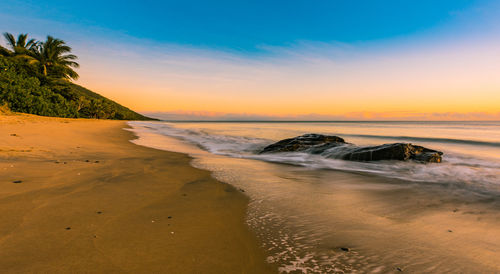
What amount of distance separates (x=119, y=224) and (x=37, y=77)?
40693mm

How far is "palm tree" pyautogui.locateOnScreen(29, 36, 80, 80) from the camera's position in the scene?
3256 cm

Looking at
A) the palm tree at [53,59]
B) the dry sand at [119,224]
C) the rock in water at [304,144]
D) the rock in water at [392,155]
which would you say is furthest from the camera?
the palm tree at [53,59]

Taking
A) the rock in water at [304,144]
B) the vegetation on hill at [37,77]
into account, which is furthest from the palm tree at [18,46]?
the rock in water at [304,144]

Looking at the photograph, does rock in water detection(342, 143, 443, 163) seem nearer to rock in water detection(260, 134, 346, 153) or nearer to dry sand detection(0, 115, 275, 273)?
rock in water detection(260, 134, 346, 153)

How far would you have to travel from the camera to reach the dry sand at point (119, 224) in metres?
1.56

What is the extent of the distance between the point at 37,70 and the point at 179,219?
141 ft

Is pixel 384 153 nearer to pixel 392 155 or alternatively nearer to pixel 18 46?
pixel 392 155

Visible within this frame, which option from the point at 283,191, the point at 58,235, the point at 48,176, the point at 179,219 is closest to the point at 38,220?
the point at 58,235

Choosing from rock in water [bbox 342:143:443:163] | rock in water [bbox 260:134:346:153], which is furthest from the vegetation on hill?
rock in water [bbox 342:143:443:163]

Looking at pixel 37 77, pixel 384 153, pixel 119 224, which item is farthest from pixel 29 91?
pixel 384 153

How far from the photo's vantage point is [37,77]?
30953 mm

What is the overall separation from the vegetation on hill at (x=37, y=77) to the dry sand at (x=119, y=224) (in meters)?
23.5

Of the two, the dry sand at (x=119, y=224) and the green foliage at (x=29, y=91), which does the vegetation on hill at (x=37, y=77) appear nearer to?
the green foliage at (x=29, y=91)

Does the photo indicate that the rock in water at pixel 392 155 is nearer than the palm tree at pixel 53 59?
Yes
